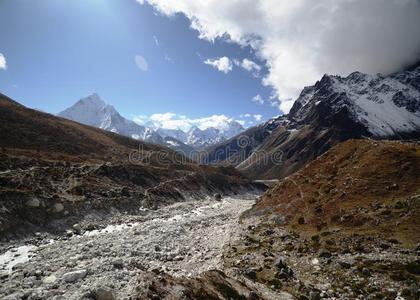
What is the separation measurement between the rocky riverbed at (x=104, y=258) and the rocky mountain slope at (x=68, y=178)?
558 cm

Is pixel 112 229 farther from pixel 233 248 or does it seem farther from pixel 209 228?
pixel 233 248

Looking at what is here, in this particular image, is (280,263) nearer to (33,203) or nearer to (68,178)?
(33,203)

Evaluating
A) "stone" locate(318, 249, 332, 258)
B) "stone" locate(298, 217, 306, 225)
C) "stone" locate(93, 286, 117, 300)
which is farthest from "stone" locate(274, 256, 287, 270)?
"stone" locate(93, 286, 117, 300)

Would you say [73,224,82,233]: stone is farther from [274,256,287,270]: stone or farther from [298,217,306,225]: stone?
[298,217,306,225]: stone

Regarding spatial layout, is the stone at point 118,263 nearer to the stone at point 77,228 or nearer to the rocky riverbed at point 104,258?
the rocky riverbed at point 104,258

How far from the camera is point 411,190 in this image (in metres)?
41.7

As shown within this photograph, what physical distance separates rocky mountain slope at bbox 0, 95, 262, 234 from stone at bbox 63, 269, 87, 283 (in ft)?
55.7

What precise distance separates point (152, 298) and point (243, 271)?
12336 millimetres

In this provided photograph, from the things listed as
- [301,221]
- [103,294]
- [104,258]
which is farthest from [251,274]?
[301,221]

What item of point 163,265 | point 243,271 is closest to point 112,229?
point 163,265

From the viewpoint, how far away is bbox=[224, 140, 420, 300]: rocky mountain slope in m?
27.4

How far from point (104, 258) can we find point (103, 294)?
12379 millimetres

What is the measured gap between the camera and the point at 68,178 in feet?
228

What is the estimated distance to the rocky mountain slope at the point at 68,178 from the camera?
49.2 metres
